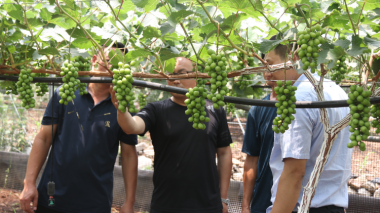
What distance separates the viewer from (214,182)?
6.77 feet

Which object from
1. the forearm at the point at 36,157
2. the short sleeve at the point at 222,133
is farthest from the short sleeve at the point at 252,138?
the forearm at the point at 36,157

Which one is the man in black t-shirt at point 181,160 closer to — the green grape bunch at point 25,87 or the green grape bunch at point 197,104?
the green grape bunch at point 25,87

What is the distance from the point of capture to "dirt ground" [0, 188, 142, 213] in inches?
158

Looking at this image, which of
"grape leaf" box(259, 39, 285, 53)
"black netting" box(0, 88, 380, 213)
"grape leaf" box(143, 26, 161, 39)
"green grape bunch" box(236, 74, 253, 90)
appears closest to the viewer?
"grape leaf" box(259, 39, 285, 53)

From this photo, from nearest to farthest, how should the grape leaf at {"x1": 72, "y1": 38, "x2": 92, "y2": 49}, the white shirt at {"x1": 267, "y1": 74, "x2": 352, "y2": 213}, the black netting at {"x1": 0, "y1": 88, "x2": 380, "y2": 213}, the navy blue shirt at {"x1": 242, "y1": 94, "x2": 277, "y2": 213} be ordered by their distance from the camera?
the grape leaf at {"x1": 72, "y1": 38, "x2": 92, "y2": 49} → the white shirt at {"x1": 267, "y1": 74, "x2": 352, "y2": 213} → the navy blue shirt at {"x1": 242, "y1": 94, "x2": 277, "y2": 213} → the black netting at {"x1": 0, "y1": 88, "x2": 380, "y2": 213}

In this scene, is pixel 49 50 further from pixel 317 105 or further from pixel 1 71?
pixel 317 105

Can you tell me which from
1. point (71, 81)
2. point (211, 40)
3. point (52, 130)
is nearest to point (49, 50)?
point (71, 81)

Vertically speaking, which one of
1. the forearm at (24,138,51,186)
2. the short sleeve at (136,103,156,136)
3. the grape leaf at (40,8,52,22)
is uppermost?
the grape leaf at (40,8,52,22)

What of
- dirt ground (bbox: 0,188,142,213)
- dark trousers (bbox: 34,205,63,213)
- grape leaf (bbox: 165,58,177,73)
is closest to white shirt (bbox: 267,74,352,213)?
grape leaf (bbox: 165,58,177,73)

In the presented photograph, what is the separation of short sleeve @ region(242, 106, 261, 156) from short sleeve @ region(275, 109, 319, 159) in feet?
2.03

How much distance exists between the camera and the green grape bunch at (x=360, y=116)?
3.00 feet

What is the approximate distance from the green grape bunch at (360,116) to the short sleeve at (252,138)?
117cm

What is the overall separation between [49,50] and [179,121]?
3.09ft

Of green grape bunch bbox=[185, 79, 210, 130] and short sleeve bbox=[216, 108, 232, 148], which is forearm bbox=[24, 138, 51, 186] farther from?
green grape bunch bbox=[185, 79, 210, 130]
